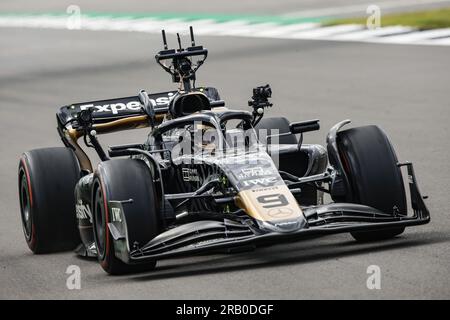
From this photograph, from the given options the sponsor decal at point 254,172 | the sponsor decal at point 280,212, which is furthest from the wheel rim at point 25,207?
the sponsor decal at point 280,212

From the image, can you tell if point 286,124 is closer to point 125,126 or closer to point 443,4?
point 125,126

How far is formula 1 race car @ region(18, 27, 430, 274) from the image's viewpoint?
9898 mm

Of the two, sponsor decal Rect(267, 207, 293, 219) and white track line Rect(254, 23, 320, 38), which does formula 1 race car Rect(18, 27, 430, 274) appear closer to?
sponsor decal Rect(267, 207, 293, 219)

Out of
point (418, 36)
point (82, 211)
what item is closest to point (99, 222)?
point (82, 211)

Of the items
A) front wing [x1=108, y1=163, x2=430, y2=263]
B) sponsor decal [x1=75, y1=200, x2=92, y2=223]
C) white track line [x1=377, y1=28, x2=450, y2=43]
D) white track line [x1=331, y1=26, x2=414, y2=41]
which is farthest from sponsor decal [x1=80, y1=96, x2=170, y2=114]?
white track line [x1=331, y1=26, x2=414, y2=41]

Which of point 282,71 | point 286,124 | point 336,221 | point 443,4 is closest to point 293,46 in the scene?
point 282,71

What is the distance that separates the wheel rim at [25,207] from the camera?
1172cm

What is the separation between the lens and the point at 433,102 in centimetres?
1955

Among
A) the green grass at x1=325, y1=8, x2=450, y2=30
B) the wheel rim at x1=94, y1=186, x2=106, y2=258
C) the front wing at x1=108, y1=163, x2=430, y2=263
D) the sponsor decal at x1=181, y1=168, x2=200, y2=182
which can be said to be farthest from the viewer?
the green grass at x1=325, y1=8, x2=450, y2=30

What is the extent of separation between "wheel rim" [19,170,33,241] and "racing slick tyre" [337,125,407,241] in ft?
9.61

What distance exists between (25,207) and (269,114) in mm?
8358

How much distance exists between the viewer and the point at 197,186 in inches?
426

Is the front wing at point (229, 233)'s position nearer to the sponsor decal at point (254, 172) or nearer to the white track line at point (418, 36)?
the sponsor decal at point (254, 172)

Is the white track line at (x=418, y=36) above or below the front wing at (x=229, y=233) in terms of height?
below
